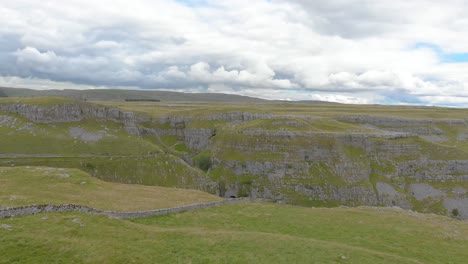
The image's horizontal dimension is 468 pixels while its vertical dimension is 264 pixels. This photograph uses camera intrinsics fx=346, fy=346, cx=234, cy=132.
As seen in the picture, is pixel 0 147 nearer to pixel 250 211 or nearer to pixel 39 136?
pixel 39 136

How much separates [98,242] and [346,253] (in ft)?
82.9

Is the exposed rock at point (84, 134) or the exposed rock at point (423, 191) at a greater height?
the exposed rock at point (84, 134)

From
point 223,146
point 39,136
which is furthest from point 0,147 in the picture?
point 223,146

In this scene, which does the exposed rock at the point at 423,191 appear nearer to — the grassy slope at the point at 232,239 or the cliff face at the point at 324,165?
the cliff face at the point at 324,165

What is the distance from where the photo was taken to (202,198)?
219 feet

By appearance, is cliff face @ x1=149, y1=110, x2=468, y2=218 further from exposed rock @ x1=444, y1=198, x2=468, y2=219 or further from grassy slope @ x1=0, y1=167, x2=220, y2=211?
grassy slope @ x1=0, y1=167, x2=220, y2=211

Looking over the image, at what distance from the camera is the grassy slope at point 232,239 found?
31.3m

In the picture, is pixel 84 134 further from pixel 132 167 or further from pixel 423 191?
pixel 423 191

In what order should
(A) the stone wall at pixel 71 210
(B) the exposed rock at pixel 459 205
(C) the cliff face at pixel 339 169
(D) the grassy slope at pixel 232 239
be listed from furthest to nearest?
(C) the cliff face at pixel 339 169
(B) the exposed rock at pixel 459 205
(A) the stone wall at pixel 71 210
(D) the grassy slope at pixel 232 239

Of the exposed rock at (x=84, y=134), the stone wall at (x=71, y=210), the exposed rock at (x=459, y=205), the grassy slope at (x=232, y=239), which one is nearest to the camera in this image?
the grassy slope at (x=232, y=239)

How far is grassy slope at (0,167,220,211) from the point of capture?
162 ft

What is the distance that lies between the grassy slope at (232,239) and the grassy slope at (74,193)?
792 centimetres

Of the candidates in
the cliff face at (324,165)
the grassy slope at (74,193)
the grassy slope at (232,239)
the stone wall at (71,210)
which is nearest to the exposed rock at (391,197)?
the cliff face at (324,165)

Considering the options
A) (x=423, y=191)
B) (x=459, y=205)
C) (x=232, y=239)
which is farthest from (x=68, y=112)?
(x=459, y=205)
